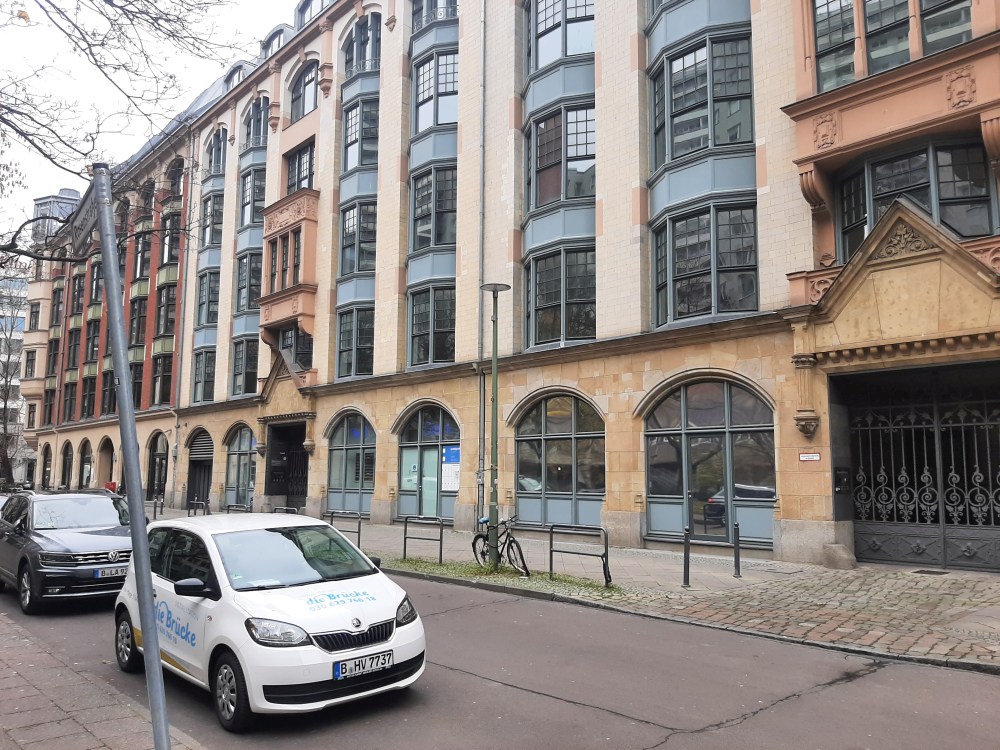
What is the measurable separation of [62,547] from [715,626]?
8.92 meters

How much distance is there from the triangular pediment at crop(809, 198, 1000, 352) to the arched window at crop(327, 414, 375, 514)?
15347mm

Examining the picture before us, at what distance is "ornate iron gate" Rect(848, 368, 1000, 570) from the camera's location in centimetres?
1303

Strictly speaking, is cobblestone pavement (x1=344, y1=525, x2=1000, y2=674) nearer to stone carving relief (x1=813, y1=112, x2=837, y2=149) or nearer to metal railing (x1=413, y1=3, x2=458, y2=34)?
stone carving relief (x1=813, y1=112, x2=837, y2=149)

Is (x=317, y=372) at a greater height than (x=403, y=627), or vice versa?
(x=317, y=372)

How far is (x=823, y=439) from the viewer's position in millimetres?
14008

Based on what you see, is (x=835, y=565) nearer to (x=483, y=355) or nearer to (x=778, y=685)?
(x=778, y=685)

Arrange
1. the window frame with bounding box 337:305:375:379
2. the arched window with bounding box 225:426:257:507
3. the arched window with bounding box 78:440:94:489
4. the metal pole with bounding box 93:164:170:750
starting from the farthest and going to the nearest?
the arched window with bounding box 78:440:94:489 < the arched window with bounding box 225:426:257:507 < the window frame with bounding box 337:305:375:379 < the metal pole with bounding box 93:164:170:750

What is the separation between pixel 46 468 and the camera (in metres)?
51.0

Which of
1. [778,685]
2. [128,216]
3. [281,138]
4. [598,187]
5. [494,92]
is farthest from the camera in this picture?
[281,138]

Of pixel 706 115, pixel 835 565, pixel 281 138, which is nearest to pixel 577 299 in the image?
pixel 706 115

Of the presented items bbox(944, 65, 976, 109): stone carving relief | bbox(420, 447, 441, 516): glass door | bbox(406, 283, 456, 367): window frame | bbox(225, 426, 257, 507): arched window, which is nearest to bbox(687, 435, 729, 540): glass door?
bbox(944, 65, 976, 109): stone carving relief

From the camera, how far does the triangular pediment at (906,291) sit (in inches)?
480

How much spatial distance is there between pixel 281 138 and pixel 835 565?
2630 cm

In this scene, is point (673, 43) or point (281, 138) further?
point (281, 138)
